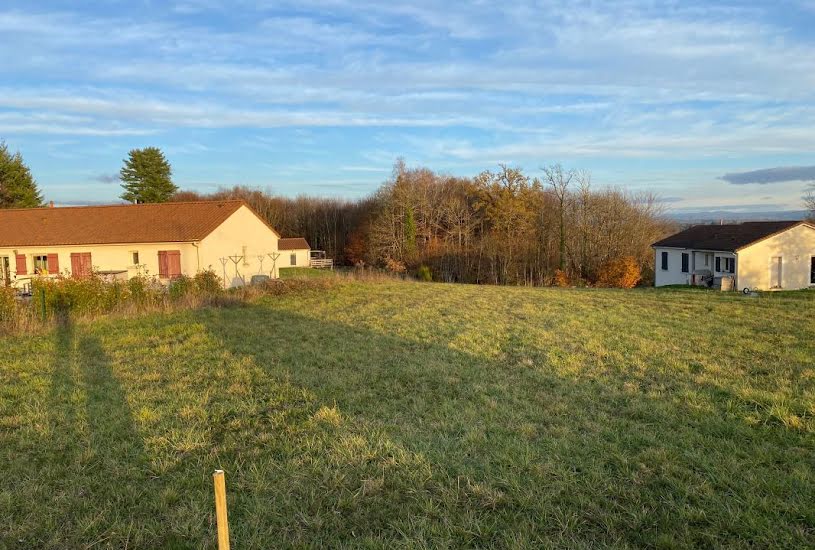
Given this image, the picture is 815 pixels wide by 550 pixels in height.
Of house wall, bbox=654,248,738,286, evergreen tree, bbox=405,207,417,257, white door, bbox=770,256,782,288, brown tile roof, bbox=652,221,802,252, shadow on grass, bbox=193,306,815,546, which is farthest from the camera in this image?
evergreen tree, bbox=405,207,417,257

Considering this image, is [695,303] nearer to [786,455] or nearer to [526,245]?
[786,455]

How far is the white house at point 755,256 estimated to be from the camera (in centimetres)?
2716

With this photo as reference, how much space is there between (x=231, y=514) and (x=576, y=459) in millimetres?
2533

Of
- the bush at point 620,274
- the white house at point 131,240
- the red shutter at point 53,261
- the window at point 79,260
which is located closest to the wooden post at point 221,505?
the white house at point 131,240

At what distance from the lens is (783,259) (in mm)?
28062

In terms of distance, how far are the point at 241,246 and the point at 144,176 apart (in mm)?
32623

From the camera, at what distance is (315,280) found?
18.6 metres

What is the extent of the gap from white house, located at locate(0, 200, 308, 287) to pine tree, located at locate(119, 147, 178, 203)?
25031 mm

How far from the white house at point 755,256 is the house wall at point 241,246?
80.5 feet

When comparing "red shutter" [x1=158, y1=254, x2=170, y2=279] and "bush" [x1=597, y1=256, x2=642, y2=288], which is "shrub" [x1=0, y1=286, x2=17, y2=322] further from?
"bush" [x1=597, y1=256, x2=642, y2=288]

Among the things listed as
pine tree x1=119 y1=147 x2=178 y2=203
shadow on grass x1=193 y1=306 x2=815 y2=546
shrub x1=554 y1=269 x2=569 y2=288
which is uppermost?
pine tree x1=119 y1=147 x2=178 y2=203

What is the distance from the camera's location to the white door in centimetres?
2786

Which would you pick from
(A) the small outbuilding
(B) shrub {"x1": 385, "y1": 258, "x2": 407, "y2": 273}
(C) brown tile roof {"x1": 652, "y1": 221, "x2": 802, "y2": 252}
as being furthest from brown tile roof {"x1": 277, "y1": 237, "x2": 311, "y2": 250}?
(C) brown tile roof {"x1": 652, "y1": 221, "x2": 802, "y2": 252}

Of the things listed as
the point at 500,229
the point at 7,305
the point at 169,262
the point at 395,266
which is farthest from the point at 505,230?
the point at 7,305
